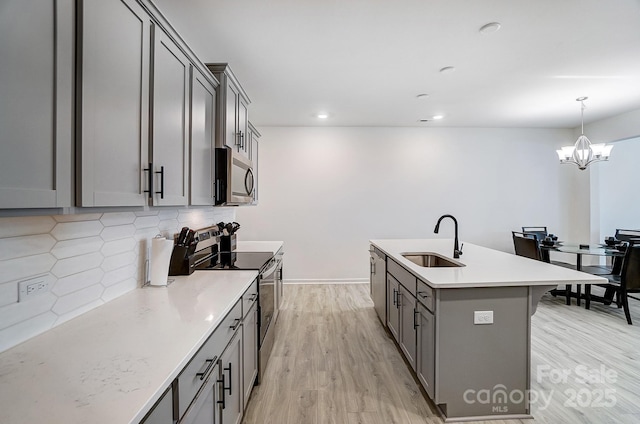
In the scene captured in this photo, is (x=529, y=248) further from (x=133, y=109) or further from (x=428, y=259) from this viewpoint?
(x=133, y=109)

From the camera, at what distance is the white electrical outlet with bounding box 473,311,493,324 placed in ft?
6.14

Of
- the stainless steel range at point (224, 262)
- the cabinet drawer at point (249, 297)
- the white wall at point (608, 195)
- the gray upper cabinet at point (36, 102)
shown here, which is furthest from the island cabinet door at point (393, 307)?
the white wall at point (608, 195)

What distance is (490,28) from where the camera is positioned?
2.30m

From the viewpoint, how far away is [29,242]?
3.67 ft

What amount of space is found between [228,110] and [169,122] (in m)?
0.94

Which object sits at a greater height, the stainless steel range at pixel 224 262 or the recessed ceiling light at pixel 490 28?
the recessed ceiling light at pixel 490 28

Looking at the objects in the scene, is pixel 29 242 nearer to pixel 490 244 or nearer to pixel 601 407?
pixel 601 407

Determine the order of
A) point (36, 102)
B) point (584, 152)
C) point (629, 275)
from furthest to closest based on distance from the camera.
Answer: point (584, 152)
point (629, 275)
point (36, 102)

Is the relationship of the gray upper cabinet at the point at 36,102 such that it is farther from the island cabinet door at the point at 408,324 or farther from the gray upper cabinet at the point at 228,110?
the island cabinet door at the point at 408,324

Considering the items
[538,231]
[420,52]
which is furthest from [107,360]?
[538,231]

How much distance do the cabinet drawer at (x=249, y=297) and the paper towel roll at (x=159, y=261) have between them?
49cm

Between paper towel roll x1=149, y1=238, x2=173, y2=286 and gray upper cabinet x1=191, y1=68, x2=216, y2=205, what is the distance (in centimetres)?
31

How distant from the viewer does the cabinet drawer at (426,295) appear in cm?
190

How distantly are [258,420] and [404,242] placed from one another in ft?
7.85
